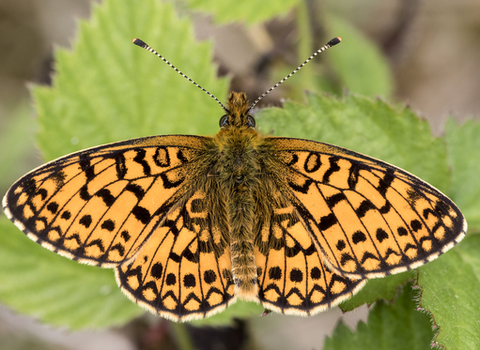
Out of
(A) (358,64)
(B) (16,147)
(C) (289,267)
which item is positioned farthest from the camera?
(B) (16,147)

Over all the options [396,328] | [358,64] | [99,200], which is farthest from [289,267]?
[358,64]

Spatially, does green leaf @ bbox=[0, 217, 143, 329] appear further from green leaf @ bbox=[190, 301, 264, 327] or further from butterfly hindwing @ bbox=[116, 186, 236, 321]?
butterfly hindwing @ bbox=[116, 186, 236, 321]

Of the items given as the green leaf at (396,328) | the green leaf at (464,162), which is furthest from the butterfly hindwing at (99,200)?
the green leaf at (464,162)

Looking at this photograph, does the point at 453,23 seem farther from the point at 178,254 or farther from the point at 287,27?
the point at 178,254

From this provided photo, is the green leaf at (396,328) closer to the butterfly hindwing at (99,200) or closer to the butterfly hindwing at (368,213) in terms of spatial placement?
the butterfly hindwing at (368,213)

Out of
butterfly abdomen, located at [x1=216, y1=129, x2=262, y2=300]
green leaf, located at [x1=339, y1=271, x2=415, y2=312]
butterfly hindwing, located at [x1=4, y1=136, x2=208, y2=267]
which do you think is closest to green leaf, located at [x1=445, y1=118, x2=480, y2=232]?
green leaf, located at [x1=339, y1=271, x2=415, y2=312]

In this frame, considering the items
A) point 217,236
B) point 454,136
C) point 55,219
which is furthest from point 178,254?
point 454,136

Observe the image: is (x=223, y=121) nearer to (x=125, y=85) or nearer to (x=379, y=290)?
(x=125, y=85)
